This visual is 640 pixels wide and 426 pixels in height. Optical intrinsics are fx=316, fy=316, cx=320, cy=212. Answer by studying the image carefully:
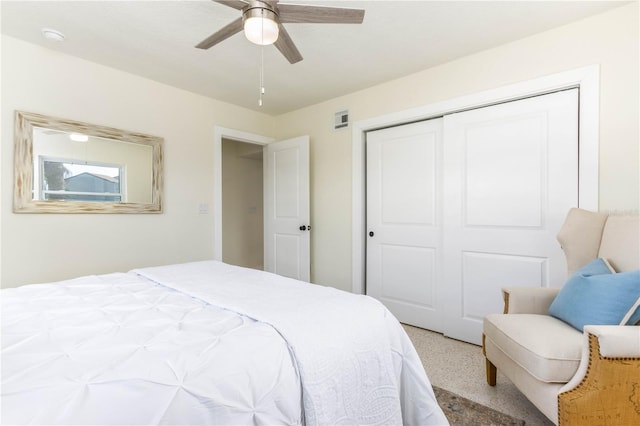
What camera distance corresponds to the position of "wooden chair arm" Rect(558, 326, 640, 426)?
1211 mm

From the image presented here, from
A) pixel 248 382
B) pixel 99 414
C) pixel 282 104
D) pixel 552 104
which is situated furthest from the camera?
pixel 282 104

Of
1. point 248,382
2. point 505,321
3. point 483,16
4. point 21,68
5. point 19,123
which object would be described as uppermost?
point 483,16

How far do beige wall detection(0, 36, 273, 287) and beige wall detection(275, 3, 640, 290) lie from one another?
117 centimetres

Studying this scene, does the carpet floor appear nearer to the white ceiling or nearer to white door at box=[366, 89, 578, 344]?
white door at box=[366, 89, 578, 344]

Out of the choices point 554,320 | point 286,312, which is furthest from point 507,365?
point 286,312

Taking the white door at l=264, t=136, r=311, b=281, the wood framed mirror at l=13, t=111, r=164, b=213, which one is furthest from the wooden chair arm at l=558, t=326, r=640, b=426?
the wood framed mirror at l=13, t=111, r=164, b=213

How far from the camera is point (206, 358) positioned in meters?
0.87

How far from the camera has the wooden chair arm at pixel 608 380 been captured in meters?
1.21

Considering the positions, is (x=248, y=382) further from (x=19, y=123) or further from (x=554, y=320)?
(x=19, y=123)

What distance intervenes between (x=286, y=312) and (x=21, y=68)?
2.80 meters

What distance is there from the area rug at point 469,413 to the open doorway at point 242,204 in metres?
4.14

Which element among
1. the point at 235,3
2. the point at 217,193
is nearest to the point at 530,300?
the point at 235,3

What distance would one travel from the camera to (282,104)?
373 centimetres

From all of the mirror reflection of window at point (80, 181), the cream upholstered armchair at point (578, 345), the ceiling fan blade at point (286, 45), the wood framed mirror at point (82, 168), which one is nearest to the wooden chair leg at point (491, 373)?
the cream upholstered armchair at point (578, 345)
